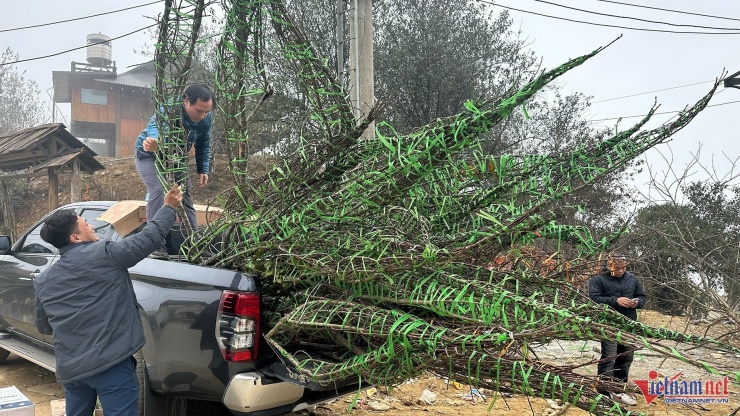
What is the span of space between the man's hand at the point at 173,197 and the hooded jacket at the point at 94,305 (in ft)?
0.37

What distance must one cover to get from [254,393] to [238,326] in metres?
0.35

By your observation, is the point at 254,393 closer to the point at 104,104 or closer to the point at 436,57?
the point at 436,57

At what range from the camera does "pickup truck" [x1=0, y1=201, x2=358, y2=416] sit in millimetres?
2852

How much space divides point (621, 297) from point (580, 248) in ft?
9.13

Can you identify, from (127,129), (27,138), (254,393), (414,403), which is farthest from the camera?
(127,129)

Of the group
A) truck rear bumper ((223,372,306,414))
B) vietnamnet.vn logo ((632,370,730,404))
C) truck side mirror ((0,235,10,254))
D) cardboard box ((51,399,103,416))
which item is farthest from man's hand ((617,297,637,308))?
truck side mirror ((0,235,10,254))

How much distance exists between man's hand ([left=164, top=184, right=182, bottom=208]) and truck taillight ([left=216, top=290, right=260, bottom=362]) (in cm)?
64

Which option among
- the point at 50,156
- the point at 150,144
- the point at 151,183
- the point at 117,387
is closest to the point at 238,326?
the point at 117,387

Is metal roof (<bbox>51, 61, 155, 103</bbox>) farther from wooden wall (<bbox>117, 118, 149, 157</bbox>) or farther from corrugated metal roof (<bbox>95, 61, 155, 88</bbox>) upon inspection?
wooden wall (<bbox>117, 118, 149, 157</bbox>)

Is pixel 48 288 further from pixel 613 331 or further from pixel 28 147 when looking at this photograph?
pixel 28 147

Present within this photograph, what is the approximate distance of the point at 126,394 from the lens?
296 centimetres

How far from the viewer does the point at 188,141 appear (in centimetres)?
383

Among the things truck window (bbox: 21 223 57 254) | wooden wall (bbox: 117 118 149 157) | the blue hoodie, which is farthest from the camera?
wooden wall (bbox: 117 118 149 157)

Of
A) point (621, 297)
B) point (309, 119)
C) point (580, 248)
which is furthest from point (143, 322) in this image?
point (621, 297)
